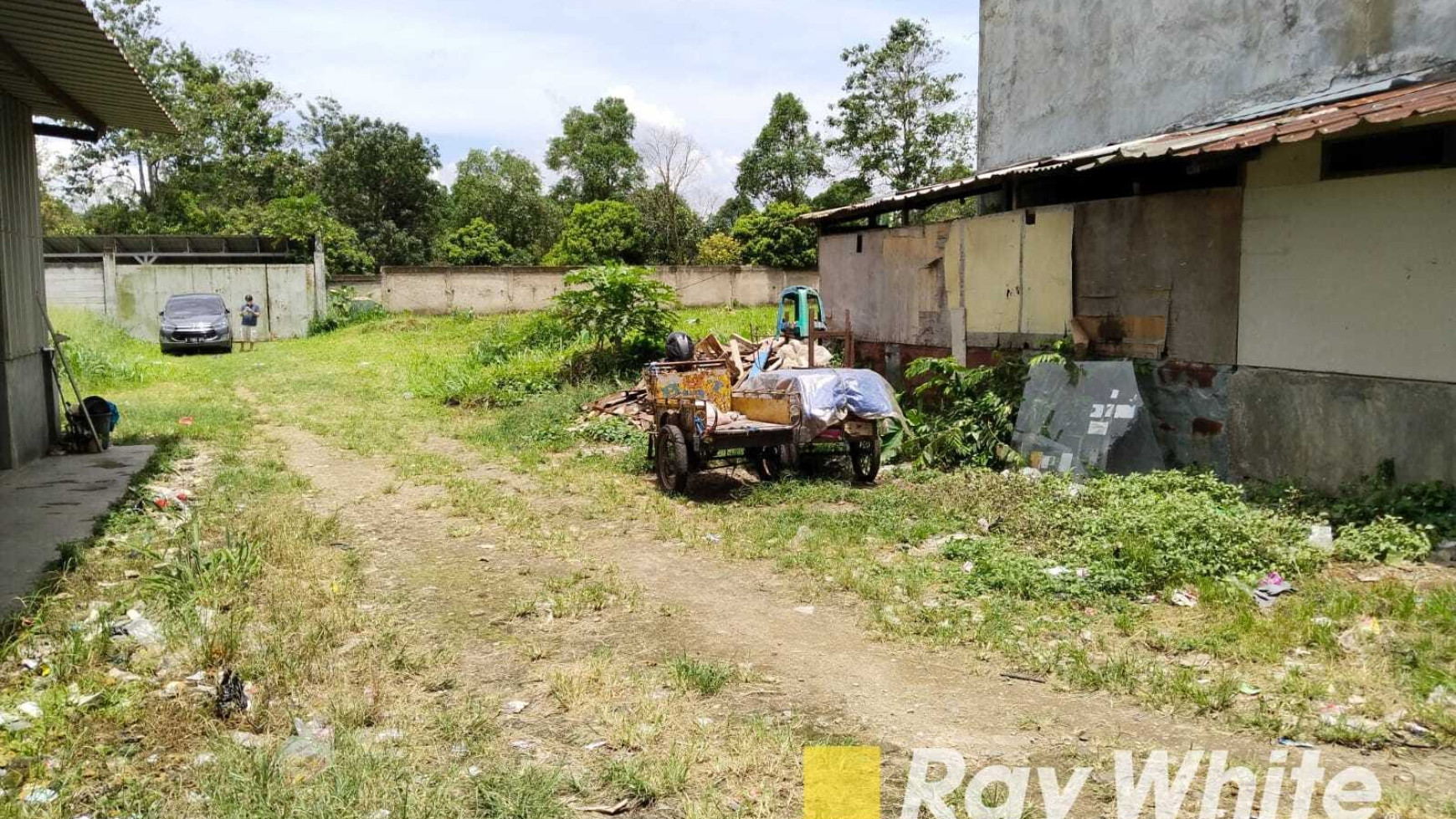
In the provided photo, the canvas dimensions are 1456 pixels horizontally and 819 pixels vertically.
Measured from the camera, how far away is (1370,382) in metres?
7.08

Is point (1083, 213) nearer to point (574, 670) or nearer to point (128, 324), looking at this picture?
point (574, 670)

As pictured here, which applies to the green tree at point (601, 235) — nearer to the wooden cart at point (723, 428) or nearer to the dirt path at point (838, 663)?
the wooden cart at point (723, 428)

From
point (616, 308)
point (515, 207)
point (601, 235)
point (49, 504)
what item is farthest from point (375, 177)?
point (49, 504)

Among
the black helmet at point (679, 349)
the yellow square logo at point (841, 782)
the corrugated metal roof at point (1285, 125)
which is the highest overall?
the corrugated metal roof at point (1285, 125)

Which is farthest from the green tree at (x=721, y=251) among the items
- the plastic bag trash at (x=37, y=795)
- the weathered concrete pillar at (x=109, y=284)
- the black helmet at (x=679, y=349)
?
Answer: the plastic bag trash at (x=37, y=795)

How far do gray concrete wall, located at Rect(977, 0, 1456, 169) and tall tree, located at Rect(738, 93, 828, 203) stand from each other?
82.8ft

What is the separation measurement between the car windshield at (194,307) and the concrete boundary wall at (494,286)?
212 inches

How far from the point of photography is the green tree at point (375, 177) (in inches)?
1566

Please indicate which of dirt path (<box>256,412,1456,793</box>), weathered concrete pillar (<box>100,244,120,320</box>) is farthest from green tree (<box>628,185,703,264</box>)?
dirt path (<box>256,412,1456,793</box>)

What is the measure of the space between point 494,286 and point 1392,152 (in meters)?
25.4

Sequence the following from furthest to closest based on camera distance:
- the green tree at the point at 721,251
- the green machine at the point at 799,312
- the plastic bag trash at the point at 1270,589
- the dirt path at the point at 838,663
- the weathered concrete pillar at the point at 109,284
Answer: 1. the green tree at the point at 721,251
2. the weathered concrete pillar at the point at 109,284
3. the green machine at the point at 799,312
4. the plastic bag trash at the point at 1270,589
5. the dirt path at the point at 838,663

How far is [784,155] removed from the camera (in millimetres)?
39469

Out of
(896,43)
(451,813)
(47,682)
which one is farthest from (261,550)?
(896,43)

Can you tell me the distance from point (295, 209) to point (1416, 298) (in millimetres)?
34427
